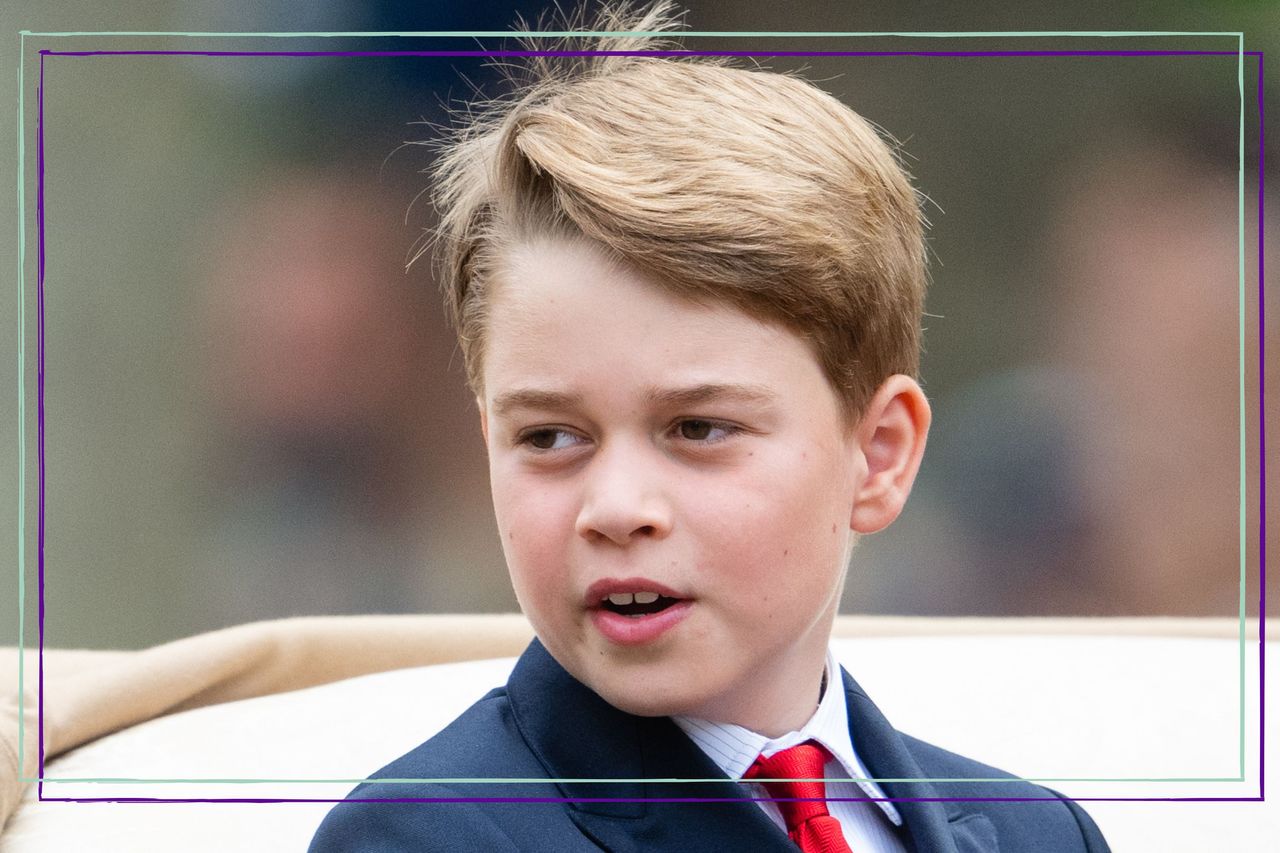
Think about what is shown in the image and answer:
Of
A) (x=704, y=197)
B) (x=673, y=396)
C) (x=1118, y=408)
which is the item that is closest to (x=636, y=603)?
(x=673, y=396)

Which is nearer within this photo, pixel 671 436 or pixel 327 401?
pixel 671 436

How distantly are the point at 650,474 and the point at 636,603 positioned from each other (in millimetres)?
75

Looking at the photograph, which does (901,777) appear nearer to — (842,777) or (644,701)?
(842,777)

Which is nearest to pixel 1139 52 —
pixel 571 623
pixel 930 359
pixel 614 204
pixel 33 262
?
pixel 930 359

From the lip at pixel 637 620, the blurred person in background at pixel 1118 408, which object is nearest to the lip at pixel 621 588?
the lip at pixel 637 620

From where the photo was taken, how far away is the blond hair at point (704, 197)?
868 mm

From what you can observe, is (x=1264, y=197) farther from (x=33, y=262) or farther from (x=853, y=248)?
(x=33, y=262)

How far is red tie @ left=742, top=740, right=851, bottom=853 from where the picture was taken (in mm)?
960

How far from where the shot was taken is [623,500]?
857 millimetres

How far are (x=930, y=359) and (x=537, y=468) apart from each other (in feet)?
0.87

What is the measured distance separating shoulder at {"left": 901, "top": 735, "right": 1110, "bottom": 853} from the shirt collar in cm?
8

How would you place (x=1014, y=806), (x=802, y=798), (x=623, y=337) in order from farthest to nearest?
(x=1014, y=806) → (x=802, y=798) → (x=623, y=337)

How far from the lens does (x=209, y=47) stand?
3.38 feet

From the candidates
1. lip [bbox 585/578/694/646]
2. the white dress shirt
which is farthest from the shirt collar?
lip [bbox 585/578/694/646]
